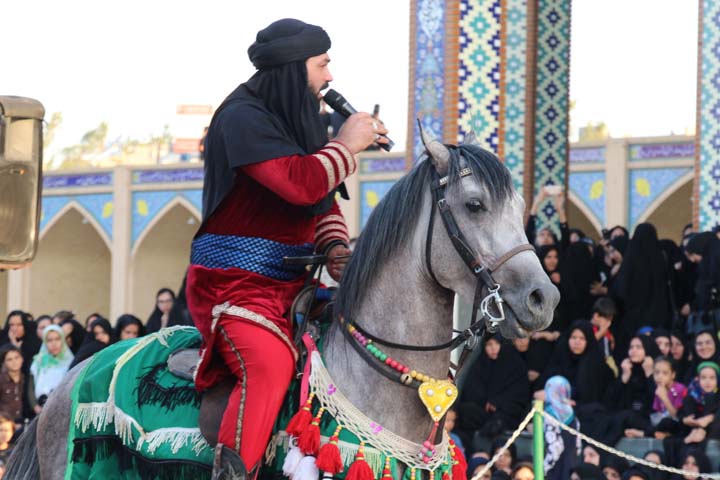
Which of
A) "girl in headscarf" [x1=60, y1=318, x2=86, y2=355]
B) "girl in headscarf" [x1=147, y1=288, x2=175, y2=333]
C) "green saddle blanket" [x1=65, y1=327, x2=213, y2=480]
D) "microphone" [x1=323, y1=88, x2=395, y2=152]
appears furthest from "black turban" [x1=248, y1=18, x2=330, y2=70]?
"girl in headscarf" [x1=60, y1=318, x2=86, y2=355]

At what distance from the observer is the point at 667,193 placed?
2047 centimetres

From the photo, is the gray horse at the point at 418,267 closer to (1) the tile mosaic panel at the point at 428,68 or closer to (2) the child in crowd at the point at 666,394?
(2) the child in crowd at the point at 666,394

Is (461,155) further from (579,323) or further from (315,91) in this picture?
(579,323)

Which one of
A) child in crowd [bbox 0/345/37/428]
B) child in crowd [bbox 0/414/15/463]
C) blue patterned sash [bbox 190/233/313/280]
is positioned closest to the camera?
blue patterned sash [bbox 190/233/313/280]

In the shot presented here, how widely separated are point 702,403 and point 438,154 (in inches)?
199

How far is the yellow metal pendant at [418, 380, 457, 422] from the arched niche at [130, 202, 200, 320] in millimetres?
22314

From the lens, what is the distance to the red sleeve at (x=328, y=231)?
455cm

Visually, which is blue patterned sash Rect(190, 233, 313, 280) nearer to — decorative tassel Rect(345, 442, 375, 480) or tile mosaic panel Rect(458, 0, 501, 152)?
decorative tassel Rect(345, 442, 375, 480)

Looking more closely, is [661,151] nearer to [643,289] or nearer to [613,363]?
[643,289]

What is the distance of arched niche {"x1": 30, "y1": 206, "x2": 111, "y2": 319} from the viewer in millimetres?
28344

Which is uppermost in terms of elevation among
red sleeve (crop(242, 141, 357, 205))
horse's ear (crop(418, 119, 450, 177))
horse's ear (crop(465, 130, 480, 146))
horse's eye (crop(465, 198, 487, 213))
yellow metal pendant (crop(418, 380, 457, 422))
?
horse's ear (crop(465, 130, 480, 146))

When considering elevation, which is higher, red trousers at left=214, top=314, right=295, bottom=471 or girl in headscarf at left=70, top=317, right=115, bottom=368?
red trousers at left=214, top=314, right=295, bottom=471

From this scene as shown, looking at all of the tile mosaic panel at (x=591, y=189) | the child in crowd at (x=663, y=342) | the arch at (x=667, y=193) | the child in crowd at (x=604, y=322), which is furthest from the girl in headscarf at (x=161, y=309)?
the arch at (x=667, y=193)

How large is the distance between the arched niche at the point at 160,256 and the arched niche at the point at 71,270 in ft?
5.53
